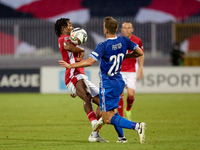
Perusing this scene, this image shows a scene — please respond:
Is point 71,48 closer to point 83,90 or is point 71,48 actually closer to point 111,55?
point 83,90

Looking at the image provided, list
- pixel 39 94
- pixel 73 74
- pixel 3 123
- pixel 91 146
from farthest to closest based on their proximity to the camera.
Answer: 1. pixel 39 94
2. pixel 3 123
3. pixel 73 74
4. pixel 91 146

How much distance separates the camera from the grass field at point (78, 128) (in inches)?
220

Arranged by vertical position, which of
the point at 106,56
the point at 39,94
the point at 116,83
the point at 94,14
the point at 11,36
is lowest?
the point at 39,94

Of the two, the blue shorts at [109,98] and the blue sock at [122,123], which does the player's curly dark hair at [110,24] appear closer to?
the blue shorts at [109,98]

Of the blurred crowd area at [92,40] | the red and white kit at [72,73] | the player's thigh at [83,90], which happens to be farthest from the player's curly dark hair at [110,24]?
the blurred crowd area at [92,40]

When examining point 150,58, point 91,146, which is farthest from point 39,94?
point 91,146

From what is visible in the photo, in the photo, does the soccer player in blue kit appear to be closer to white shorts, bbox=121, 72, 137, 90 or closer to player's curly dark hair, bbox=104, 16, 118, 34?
player's curly dark hair, bbox=104, 16, 118, 34

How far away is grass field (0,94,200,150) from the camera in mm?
5590

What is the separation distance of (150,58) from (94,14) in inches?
318

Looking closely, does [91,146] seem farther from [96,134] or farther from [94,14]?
[94,14]

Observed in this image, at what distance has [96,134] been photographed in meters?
6.05

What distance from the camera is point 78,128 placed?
770cm

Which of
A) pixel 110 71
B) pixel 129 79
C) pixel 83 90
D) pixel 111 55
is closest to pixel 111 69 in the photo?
pixel 110 71

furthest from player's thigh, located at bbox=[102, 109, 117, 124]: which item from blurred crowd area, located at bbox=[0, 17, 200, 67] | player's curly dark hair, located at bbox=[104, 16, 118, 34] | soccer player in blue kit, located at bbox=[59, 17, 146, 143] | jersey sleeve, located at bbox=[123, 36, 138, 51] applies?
blurred crowd area, located at bbox=[0, 17, 200, 67]
